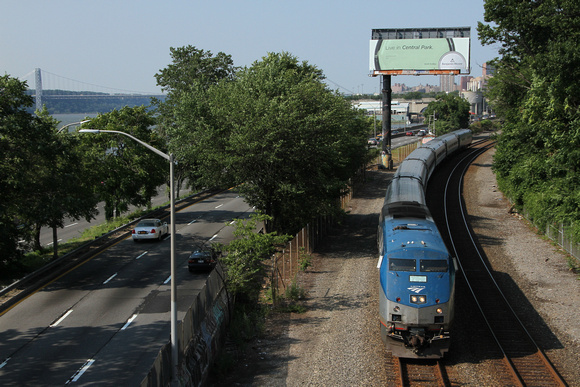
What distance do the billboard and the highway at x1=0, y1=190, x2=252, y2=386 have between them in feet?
150

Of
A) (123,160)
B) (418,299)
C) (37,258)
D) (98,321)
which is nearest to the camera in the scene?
(418,299)

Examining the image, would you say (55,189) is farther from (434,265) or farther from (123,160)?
(434,265)

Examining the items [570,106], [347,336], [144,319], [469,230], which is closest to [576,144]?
[570,106]

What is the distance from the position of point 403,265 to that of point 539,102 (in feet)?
63.2

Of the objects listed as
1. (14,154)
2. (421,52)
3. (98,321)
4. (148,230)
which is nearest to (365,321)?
(98,321)

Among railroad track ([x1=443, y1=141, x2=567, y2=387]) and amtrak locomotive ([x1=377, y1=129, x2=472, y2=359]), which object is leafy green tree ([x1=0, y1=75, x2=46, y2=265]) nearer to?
amtrak locomotive ([x1=377, y1=129, x2=472, y2=359])

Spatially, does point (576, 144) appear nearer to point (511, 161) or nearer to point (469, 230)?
point (469, 230)

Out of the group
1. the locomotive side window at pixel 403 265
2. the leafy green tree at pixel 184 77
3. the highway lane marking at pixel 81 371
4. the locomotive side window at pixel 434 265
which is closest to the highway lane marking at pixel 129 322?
the highway lane marking at pixel 81 371

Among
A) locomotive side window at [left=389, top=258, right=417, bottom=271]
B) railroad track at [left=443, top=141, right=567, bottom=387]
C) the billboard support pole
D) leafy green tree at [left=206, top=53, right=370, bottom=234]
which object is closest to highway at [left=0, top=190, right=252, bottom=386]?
leafy green tree at [left=206, top=53, right=370, bottom=234]

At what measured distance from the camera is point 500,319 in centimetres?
2239

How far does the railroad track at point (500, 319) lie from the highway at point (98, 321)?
11813mm

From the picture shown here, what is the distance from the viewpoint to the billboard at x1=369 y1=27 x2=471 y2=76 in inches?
2849

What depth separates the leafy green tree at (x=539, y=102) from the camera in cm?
2998

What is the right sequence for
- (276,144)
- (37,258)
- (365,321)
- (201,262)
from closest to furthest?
(365,321) < (201,262) < (276,144) < (37,258)
